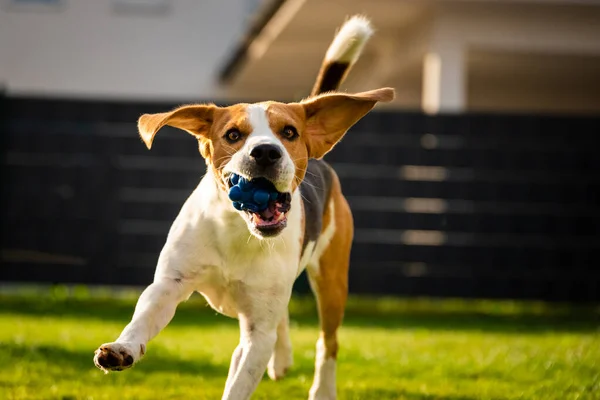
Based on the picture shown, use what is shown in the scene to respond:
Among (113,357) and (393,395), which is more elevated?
(113,357)

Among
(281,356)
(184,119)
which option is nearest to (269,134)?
(184,119)

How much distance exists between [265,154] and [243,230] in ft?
1.65

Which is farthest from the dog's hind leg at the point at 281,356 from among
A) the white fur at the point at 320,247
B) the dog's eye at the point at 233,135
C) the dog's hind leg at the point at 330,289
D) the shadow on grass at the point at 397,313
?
the shadow on grass at the point at 397,313

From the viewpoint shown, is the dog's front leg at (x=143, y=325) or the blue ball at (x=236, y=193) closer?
the dog's front leg at (x=143, y=325)

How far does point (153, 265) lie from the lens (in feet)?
36.6

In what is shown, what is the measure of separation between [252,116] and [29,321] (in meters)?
5.27

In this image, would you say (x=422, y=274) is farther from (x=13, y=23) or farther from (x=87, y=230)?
(x=13, y=23)

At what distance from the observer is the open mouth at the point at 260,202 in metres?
4.00

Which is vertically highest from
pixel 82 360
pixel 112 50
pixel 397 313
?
pixel 82 360

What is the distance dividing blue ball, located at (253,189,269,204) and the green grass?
1.50 meters

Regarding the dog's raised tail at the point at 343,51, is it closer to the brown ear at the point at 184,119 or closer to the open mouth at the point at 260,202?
the brown ear at the point at 184,119

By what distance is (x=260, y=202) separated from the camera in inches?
157

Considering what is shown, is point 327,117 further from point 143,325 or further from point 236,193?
point 143,325

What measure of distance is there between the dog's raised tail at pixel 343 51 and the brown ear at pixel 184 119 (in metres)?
1.49
